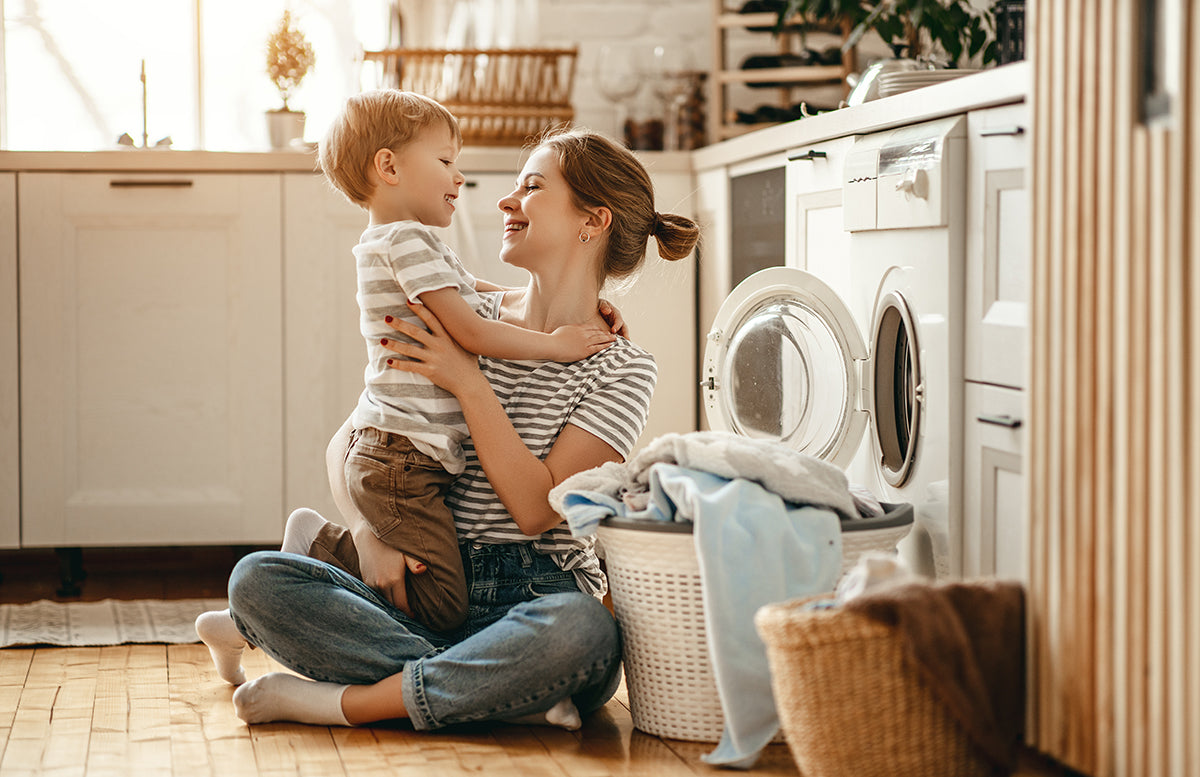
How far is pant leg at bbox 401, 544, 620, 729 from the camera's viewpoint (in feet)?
5.49

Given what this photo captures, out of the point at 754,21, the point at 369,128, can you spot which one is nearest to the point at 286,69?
the point at 754,21

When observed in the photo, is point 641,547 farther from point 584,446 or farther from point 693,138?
point 693,138

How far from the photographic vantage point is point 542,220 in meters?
1.92

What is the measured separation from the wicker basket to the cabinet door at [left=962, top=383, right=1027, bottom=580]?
60.9 inches

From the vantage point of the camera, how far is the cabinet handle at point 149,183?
9.15 ft

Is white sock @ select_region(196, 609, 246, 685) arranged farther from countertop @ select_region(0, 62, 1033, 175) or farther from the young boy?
countertop @ select_region(0, 62, 1033, 175)

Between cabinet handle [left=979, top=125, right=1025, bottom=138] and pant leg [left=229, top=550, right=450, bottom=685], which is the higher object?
cabinet handle [left=979, top=125, right=1025, bottom=138]

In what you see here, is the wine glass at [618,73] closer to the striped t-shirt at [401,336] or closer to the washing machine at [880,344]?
the washing machine at [880,344]

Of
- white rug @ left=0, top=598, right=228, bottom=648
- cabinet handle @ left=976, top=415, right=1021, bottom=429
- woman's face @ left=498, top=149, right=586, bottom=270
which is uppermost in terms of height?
woman's face @ left=498, top=149, right=586, bottom=270

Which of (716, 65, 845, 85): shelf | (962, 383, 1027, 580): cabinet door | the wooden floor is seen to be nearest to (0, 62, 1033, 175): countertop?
(716, 65, 845, 85): shelf

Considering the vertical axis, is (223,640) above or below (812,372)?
below

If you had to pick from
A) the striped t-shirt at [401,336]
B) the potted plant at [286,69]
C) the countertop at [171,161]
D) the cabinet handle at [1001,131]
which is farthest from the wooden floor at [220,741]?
the potted plant at [286,69]

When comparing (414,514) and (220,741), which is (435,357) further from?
(220,741)

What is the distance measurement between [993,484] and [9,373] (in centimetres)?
205
